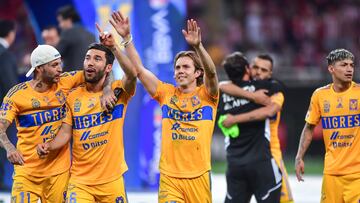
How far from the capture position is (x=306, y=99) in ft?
68.5

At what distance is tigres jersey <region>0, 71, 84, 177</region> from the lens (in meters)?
9.12

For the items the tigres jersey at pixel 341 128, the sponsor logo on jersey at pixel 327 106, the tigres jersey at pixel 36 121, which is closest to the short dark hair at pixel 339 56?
the tigres jersey at pixel 341 128

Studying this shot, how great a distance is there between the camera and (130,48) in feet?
29.4

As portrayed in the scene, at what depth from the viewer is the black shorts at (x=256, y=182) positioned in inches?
413

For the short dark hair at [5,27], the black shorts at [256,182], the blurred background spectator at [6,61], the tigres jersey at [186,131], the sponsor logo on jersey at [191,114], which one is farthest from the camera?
the short dark hair at [5,27]

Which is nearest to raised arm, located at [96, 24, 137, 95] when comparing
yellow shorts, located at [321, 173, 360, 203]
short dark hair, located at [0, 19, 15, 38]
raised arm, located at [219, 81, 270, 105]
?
raised arm, located at [219, 81, 270, 105]

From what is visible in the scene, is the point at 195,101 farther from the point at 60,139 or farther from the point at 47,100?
the point at 47,100

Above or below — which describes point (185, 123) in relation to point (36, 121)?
below

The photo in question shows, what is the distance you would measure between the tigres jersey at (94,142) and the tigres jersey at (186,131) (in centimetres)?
53

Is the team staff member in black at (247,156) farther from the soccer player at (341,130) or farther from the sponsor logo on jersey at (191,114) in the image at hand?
the sponsor logo on jersey at (191,114)

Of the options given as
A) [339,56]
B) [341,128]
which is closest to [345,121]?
[341,128]

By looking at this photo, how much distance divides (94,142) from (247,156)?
2.40 meters

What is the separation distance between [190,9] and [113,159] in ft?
56.4

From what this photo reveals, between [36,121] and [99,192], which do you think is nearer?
[99,192]
